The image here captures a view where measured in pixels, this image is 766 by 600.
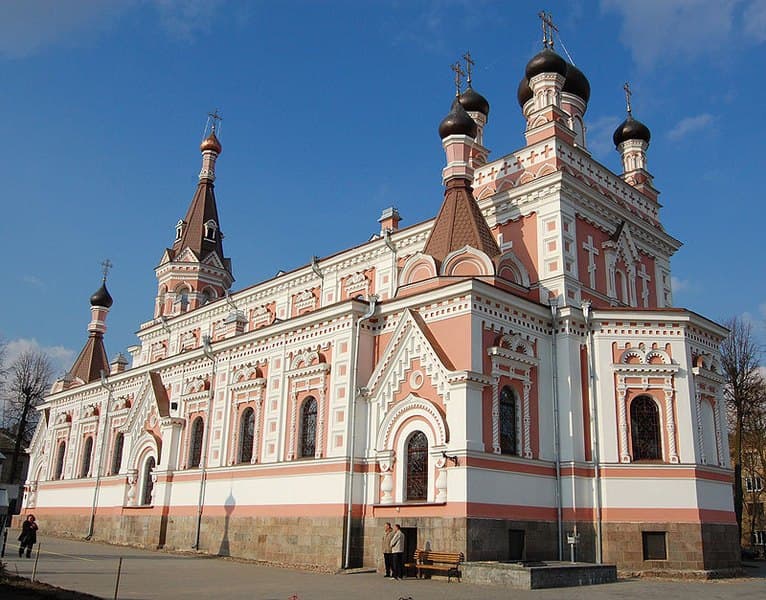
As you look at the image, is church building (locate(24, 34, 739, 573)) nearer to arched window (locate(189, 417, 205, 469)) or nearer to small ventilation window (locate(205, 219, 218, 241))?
arched window (locate(189, 417, 205, 469))

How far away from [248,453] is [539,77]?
44.9ft

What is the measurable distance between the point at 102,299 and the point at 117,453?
469 inches

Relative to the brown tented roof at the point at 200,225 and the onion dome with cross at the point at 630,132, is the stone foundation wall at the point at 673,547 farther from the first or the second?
the brown tented roof at the point at 200,225

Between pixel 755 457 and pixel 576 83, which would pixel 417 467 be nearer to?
pixel 576 83

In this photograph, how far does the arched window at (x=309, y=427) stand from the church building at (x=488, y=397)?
6 centimetres

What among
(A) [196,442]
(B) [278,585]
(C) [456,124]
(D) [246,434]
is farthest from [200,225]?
(B) [278,585]

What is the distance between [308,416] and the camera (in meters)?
19.3

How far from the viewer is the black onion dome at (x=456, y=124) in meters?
20.3

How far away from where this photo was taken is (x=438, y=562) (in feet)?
47.9

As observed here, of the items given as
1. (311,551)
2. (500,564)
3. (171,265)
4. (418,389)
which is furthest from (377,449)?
(171,265)

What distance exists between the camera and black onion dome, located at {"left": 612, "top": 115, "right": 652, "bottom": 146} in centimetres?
2436

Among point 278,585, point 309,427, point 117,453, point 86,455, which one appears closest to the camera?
point 278,585

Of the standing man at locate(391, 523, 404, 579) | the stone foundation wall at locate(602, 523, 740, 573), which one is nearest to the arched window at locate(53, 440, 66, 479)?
the standing man at locate(391, 523, 404, 579)

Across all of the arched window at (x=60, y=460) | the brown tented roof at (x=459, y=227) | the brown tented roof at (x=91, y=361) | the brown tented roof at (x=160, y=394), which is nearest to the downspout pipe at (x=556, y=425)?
the brown tented roof at (x=459, y=227)
